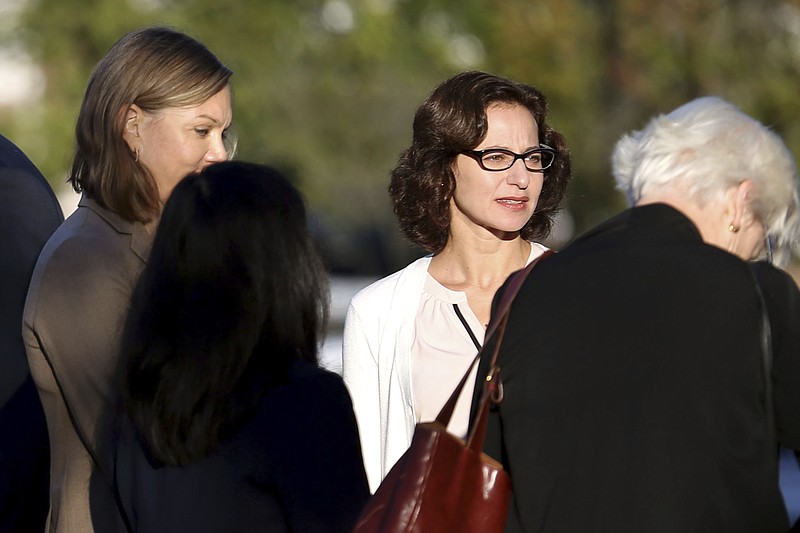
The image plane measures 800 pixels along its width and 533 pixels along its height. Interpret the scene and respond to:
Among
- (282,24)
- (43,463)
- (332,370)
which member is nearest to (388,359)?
(43,463)

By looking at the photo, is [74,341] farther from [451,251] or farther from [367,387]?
[451,251]

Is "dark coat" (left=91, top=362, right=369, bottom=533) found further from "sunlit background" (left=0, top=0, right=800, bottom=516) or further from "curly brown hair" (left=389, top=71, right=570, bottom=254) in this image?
"sunlit background" (left=0, top=0, right=800, bottom=516)

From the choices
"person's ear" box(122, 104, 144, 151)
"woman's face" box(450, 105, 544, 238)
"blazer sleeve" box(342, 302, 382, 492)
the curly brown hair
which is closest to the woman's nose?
"woman's face" box(450, 105, 544, 238)

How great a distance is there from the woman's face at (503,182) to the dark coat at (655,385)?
119 cm

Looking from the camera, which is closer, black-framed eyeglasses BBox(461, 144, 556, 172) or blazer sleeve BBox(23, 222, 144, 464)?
blazer sleeve BBox(23, 222, 144, 464)

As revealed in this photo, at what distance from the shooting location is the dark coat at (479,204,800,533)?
100.0 inches

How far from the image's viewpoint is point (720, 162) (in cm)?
269

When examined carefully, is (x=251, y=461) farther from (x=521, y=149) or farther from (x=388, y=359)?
(x=521, y=149)

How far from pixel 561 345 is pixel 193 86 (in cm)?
123

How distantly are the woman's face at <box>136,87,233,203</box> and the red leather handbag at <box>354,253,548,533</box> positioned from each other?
0.98 meters

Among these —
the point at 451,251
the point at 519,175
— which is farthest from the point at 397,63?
the point at 519,175

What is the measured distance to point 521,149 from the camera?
154 inches

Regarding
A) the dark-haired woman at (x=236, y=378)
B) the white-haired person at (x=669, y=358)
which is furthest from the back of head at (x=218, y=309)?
the white-haired person at (x=669, y=358)

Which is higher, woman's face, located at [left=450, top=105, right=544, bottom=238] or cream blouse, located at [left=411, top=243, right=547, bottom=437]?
woman's face, located at [left=450, top=105, right=544, bottom=238]
